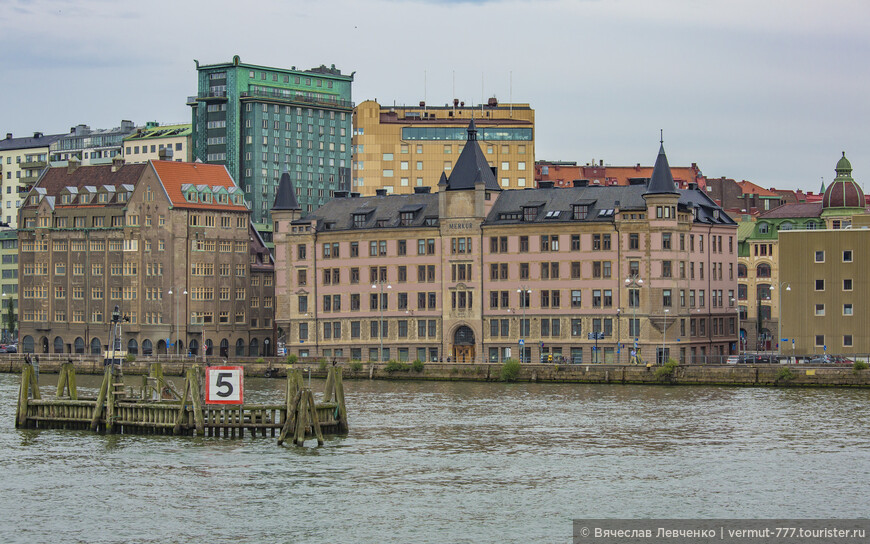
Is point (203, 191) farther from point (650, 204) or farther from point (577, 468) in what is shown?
point (577, 468)

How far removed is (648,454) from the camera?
271 ft

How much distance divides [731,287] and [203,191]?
2402 inches

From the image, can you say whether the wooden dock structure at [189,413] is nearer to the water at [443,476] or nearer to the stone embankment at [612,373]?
the water at [443,476]

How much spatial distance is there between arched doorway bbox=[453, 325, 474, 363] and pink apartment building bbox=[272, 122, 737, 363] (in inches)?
3.8

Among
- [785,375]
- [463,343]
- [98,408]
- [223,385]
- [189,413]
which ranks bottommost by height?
[189,413]

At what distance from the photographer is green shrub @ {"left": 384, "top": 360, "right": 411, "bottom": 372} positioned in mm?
140375

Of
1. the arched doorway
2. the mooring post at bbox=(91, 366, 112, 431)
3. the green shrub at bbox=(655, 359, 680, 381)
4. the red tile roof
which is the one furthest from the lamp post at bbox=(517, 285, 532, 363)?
the mooring post at bbox=(91, 366, 112, 431)

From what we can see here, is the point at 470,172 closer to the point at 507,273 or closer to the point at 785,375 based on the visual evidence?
the point at 507,273

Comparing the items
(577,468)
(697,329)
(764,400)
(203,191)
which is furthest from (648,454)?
(203,191)

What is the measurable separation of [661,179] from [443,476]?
7345cm

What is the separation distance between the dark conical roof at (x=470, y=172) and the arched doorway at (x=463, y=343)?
44.2ft

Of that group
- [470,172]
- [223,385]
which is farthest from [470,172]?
[223,385]

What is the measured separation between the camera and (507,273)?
15162 cm

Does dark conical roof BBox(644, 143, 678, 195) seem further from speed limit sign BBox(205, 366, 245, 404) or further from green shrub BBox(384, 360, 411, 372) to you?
speed limit sign BBox(205, 366, 245, 404)
